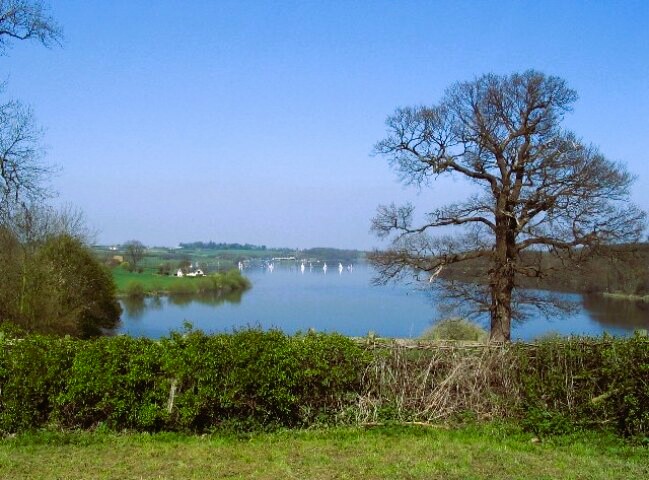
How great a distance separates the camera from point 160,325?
124ft

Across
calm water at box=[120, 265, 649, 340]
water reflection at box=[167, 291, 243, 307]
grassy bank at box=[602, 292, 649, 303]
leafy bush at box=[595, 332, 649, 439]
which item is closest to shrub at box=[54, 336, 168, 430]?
leafy bush at box=[595, 332, 649, 439]

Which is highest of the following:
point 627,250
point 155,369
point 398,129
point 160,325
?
point 398,129

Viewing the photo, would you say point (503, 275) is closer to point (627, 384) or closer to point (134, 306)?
point (627, 384)

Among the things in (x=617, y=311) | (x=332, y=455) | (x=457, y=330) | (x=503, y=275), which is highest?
(x=503, y=275)

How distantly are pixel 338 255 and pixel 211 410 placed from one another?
200 ft

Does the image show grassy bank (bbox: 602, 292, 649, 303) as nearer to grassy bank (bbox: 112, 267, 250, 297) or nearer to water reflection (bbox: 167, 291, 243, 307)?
water reflection (bbox: 167, 291, 243, 307)

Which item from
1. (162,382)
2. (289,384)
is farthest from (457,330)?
(162,382)

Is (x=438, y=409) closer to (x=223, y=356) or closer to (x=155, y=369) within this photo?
(x=223, y=356)

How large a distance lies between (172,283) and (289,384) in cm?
4705

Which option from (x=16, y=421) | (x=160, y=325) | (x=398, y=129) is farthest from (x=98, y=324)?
(x=16, y=421)

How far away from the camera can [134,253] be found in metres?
56.7

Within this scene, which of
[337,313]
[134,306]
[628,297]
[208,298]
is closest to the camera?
[628,297]

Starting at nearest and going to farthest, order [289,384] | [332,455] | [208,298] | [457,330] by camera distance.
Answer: [332,455]
[289,384]
[457,330]
[208,298]

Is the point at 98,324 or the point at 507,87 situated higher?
the point at 507,87
